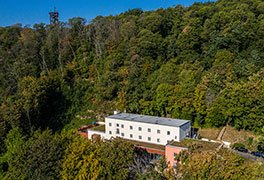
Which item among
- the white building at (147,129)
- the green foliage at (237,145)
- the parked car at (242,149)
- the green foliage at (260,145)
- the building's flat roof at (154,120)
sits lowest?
the parked car at (242,149)

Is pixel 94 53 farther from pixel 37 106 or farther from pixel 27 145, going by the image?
pixel 27 145

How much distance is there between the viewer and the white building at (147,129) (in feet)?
89.0

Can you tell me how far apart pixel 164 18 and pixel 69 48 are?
1738cm

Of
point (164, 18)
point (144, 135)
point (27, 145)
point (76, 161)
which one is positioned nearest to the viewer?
point (76, 161)

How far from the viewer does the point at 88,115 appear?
39.6 meters

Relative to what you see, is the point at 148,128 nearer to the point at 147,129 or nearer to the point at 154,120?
the point at 147,129

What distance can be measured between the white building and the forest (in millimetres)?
4294

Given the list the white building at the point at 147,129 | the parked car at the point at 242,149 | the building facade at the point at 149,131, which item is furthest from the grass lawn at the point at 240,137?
the white building at the point at 147,129

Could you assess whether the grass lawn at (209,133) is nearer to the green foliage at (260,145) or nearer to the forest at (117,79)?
the forest at (117,79)

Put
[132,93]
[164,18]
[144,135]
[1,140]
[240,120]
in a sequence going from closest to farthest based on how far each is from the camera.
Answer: [144,135] → [240,120] → [1,140] → [132,93] → [164,18]

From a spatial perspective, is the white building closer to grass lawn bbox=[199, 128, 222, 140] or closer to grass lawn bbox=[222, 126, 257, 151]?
grass lawn bbox=[199, 128, 222, 140]

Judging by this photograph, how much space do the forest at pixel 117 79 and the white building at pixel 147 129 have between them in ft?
14.1

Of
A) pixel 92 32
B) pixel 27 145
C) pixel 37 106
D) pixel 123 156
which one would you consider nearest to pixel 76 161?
pixel 123 156

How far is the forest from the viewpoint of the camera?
21344 mm
